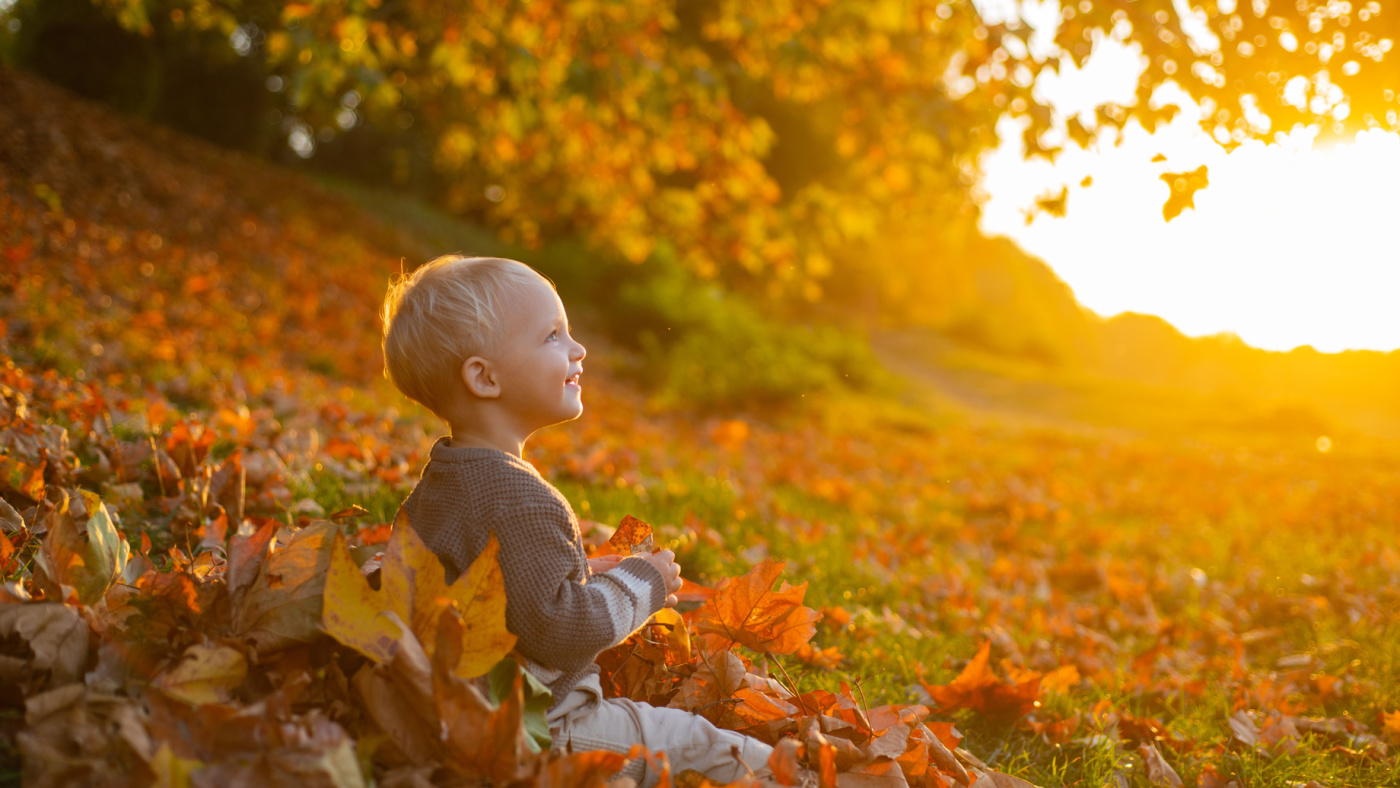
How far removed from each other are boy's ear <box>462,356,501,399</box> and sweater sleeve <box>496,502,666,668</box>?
0.27m

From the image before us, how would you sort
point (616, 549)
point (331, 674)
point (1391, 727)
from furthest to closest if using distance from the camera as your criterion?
point (1391, 727) → point (616, 549) → point (331, 674)

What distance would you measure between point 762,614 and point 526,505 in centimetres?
58

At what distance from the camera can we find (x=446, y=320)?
5.58ft

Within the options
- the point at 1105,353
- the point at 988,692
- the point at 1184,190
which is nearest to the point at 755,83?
the point at 1184,190

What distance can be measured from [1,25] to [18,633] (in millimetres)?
19508

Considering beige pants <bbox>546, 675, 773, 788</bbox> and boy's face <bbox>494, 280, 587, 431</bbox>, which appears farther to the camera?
boy's face <bbox>494, 280, 587, 431</bbox>

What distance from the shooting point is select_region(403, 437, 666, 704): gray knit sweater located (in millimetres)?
1524

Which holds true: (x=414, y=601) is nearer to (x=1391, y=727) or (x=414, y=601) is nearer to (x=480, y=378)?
(x=480, y=378)

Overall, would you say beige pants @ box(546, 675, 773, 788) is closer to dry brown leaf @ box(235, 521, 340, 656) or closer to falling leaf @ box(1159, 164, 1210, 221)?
dry brown leaf @ box(235, 521, 340, 656)

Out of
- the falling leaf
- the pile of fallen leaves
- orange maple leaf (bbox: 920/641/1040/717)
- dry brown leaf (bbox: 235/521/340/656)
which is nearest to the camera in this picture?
the pile of fallen leaves

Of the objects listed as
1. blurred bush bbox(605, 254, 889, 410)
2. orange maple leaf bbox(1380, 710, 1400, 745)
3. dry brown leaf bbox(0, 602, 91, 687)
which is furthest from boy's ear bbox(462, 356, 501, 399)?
blurred bush bbox(605, 254, 889, 410)

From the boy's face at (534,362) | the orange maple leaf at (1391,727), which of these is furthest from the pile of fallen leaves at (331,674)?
the orange maple leaf at (1391,727)

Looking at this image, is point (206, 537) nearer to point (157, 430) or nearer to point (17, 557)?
point (17, 557)

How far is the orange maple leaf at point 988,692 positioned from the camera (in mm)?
2238
